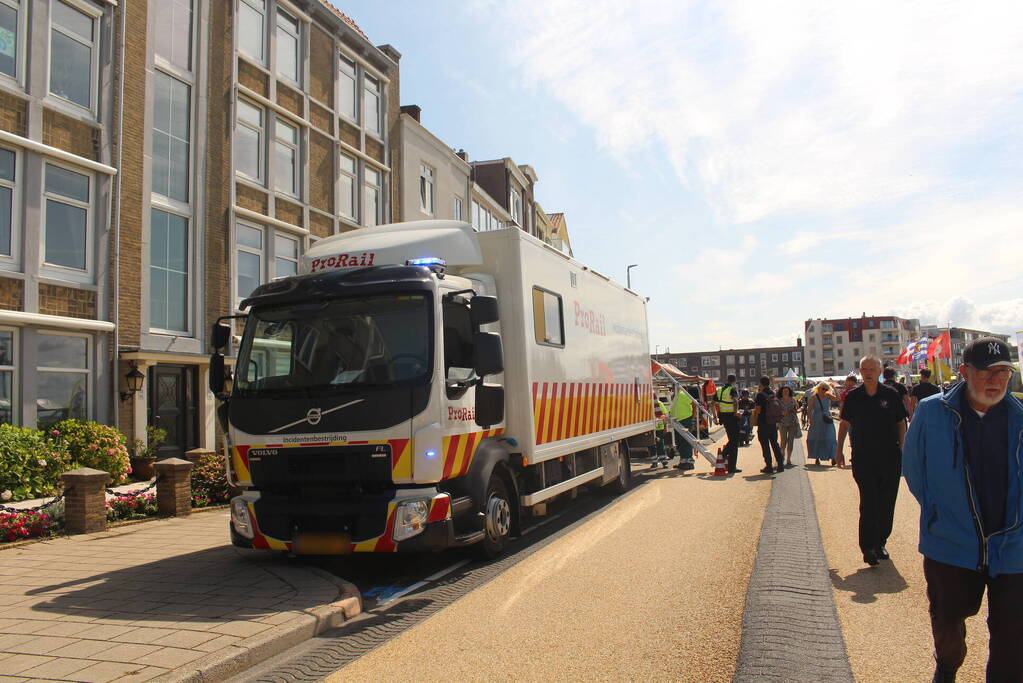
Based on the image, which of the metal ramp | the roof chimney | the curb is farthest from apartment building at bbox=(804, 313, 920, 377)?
the curb

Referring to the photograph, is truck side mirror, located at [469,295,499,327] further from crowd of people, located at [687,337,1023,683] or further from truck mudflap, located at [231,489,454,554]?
crowd of people, located at [687,337,1023,683]

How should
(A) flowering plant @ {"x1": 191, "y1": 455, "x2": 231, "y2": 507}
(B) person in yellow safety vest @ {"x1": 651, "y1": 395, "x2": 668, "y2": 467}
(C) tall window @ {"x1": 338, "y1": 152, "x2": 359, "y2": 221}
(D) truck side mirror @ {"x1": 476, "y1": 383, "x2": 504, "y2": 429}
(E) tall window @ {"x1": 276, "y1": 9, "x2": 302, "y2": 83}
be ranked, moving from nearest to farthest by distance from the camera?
(D) truck side mirror @ {"x1": 476, "y1": 383, "x2": 504, "y2": 429} < (A) flowering plant @ {"x1": 191, "y1": 455, "x2": 231, "y2": 507} < (B) person in yellow safety vest @ {"x1": 651, "y1": 395, "x2": 668, "y2": 467} < (E) tall window @ {"x1": 276, "y1": 9, "x2": 302, "y2": 83} < (C) tall window @ {"x1": 338, "y1": 152, "x2": 359, "y2": 221}

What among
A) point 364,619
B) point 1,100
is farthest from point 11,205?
point 364,619

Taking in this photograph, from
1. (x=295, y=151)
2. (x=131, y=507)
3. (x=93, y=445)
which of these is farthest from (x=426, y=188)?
(x=131, y=507)

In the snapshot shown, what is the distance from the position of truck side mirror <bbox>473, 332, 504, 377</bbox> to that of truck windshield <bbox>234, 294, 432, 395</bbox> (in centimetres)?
44

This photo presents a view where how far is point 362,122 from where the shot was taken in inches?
903

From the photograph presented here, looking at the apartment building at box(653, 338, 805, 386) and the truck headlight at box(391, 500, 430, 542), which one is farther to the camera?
the apartment building at box(653, 338, 805, 386)

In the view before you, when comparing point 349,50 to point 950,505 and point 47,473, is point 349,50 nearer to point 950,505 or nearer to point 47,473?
point 47,473

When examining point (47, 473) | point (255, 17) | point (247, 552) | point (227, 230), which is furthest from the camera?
point (255, 17)

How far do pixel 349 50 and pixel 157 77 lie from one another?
7907mm

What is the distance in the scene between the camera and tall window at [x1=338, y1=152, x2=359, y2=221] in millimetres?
21906

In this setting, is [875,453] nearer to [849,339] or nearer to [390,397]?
[390,397]

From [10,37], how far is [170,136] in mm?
3511

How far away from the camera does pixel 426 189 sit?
1084 inches
